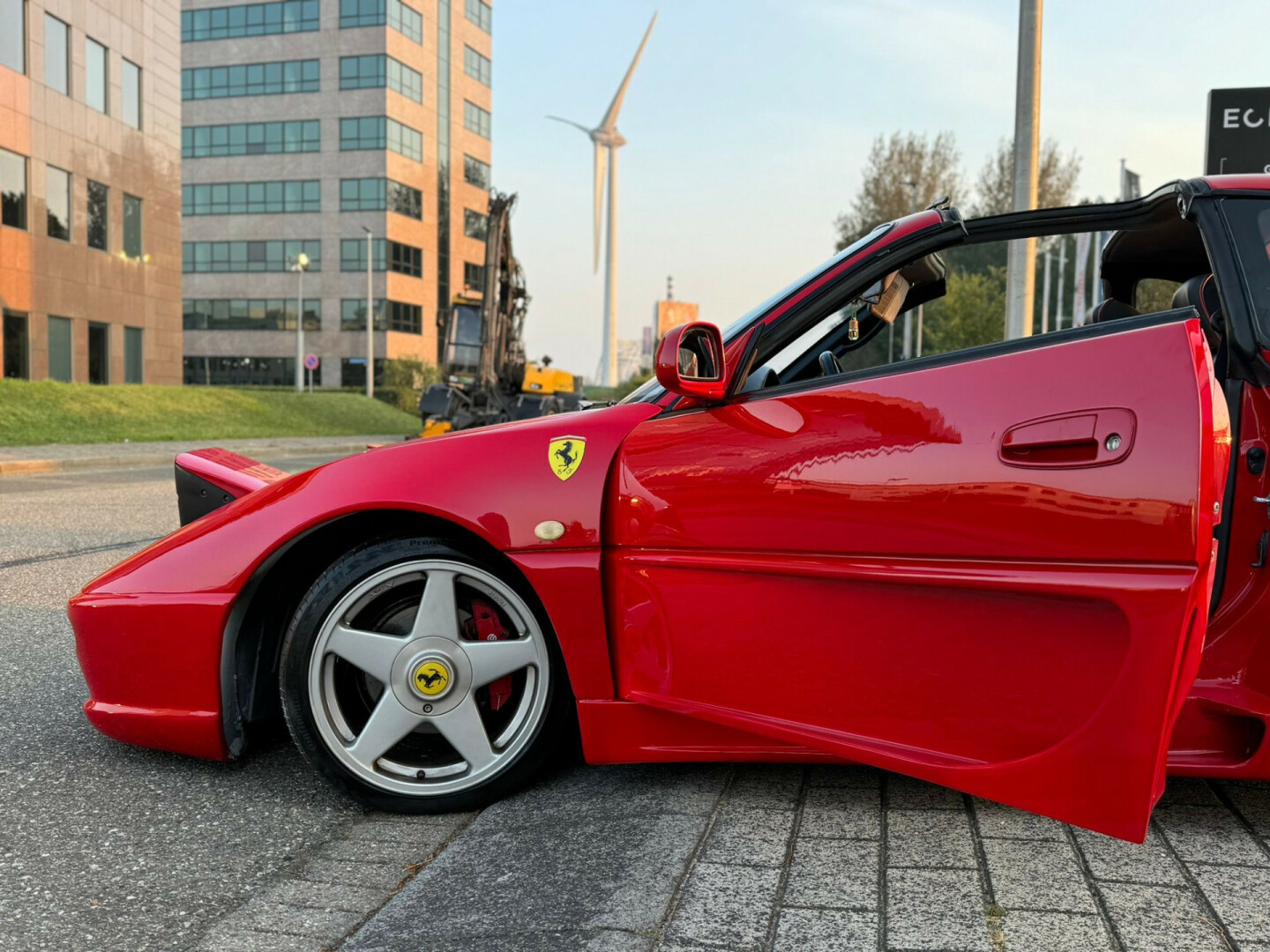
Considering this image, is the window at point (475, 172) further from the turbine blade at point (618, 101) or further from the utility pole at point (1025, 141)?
the utility pole at point (1025, 141)

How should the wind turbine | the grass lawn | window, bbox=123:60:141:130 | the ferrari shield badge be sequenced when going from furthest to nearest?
the wind turbine
window, bbox=123:60:141:130
the grass lawn
the ferrari shield badge

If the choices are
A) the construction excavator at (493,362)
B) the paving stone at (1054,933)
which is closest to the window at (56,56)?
the construction excavator at (493,362)

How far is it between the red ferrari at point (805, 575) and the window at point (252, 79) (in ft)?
215

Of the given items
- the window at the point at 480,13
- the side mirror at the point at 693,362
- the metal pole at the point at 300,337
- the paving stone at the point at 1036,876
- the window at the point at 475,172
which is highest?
the window at the point at 480,13

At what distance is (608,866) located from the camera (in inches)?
94.7

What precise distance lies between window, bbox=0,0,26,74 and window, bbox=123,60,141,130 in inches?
188

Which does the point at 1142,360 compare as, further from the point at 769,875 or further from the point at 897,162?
the point at 897,162

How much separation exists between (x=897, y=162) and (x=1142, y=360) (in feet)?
148

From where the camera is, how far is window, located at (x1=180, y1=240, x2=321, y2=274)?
62.9 metres

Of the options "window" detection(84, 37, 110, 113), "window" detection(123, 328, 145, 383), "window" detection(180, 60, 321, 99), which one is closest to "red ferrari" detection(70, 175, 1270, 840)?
"window" detection(84, 37, 110, 113)

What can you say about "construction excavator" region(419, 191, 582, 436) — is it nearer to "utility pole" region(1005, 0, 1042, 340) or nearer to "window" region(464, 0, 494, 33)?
"utility pole" region(1005, 0, 1042, 340)

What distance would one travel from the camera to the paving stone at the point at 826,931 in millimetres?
2043

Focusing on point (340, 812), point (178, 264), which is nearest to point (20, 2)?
point (178, 264)

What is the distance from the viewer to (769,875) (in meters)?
2.34
